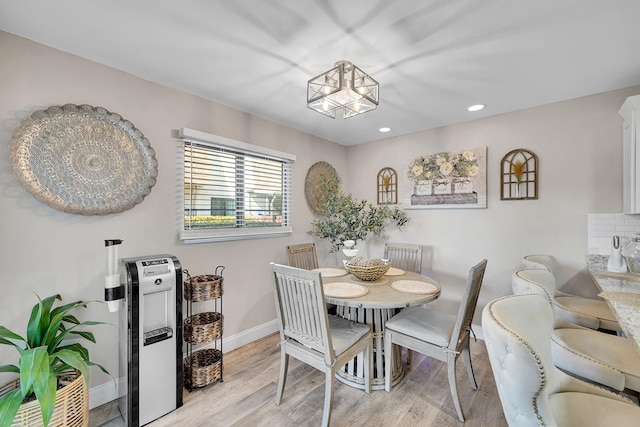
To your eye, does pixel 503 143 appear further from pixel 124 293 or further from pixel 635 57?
pixel 124 293

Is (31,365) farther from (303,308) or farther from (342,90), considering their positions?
(342,90)

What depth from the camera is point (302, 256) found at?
309 cm

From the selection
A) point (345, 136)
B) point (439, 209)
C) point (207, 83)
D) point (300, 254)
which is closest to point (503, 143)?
point (439, 209)

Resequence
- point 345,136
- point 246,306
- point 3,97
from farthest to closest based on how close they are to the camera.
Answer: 1. point 345,136
2. point 246,306
3. point 3,97

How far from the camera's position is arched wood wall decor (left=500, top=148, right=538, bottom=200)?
2.66m

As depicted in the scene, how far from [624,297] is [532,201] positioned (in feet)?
4.64

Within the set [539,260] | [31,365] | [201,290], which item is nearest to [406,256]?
[539,260]

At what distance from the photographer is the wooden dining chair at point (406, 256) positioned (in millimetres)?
3051

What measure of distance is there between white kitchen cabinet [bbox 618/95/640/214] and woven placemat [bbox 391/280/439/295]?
1633 millimetres

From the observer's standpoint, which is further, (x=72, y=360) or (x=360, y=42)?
(x=360, y=42)

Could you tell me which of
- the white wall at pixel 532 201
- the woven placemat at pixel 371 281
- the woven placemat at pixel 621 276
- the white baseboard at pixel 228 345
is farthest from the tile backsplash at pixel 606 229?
the white baseboard at pixel 228 345

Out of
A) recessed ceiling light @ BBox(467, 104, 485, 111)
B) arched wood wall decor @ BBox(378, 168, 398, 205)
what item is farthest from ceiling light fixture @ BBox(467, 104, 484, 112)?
arched wood wall decor @ BBox(378, 168, 398, 205)

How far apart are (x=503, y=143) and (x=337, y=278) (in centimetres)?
229

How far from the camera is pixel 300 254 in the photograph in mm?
3070
